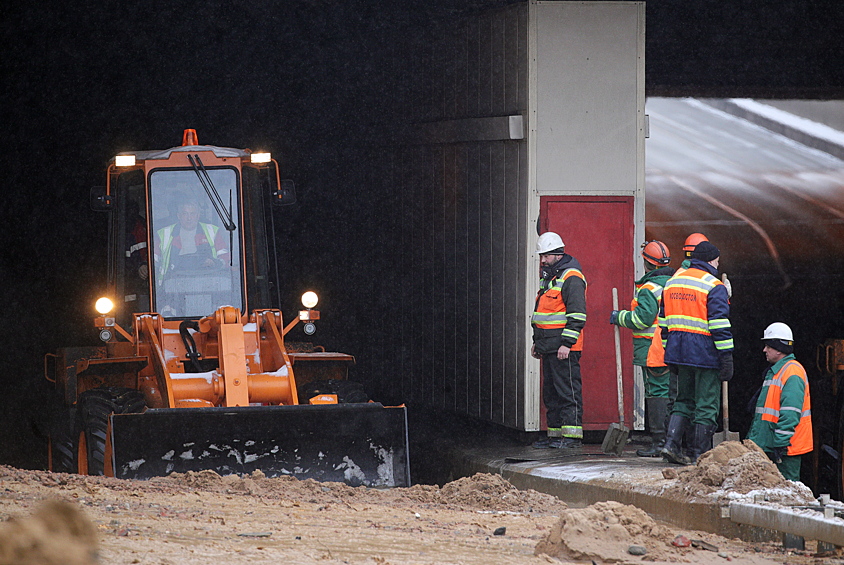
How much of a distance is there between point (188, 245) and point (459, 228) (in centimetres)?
395

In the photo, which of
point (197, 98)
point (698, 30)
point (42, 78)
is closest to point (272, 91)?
point (197, 98)

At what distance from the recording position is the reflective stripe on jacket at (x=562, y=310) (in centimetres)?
981

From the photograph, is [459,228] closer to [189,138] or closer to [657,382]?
[657,382]

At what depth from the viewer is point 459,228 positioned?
12.6 metres

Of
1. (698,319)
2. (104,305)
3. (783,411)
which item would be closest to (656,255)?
(698,319)

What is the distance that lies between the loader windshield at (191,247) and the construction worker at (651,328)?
140 inches

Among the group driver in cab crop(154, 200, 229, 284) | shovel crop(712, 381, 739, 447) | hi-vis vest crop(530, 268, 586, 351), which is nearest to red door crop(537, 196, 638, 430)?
hi-vis vest crop(530, 268, 586, 351)

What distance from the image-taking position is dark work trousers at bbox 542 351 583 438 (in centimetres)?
998

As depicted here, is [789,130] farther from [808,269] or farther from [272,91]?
[272,91]

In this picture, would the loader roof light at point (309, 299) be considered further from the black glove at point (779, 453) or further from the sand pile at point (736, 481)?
the black glove at point (779, 453)

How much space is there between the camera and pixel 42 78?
662 inches

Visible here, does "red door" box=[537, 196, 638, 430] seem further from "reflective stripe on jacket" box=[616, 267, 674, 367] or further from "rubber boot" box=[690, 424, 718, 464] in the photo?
"rubber boot" box=[690, 424, 718, 464]

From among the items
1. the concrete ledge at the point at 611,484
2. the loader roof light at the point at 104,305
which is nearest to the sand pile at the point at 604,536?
the concrete ledge at the point at 611,484

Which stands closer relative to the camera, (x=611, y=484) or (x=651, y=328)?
(x=611, y=484)
